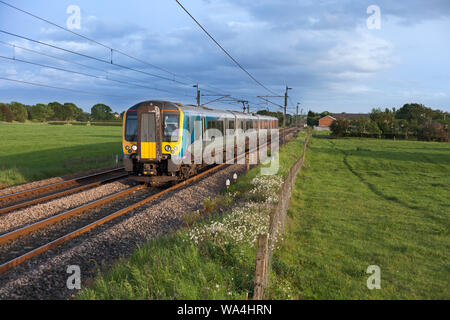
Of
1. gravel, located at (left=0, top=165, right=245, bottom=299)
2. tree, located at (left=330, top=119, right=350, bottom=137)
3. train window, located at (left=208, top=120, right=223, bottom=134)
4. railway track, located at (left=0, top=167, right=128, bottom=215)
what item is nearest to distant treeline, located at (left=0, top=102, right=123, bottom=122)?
tree, located at (left=330, top=119, right=350, bottom=137)

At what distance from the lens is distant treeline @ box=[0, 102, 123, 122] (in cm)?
10831

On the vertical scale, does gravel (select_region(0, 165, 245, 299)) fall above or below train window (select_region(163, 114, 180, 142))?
below

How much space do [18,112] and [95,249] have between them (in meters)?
126

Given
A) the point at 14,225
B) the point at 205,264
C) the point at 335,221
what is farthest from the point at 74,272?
the point at 335,221

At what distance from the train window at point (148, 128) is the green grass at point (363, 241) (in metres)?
6.05

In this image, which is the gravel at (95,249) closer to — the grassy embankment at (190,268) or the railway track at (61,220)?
the railway track at (61,220)

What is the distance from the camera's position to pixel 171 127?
512 inches

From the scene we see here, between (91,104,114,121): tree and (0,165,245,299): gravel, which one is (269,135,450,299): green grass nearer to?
(0,165,245,299): gravel

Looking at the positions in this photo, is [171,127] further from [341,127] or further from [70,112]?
[70,112]

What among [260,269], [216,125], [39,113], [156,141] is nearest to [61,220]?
[156,141]

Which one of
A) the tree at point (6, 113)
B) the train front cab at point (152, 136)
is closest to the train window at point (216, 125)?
the train front cab at point (152, 136)

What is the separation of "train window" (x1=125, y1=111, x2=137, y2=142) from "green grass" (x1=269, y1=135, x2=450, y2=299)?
22.1 ft
